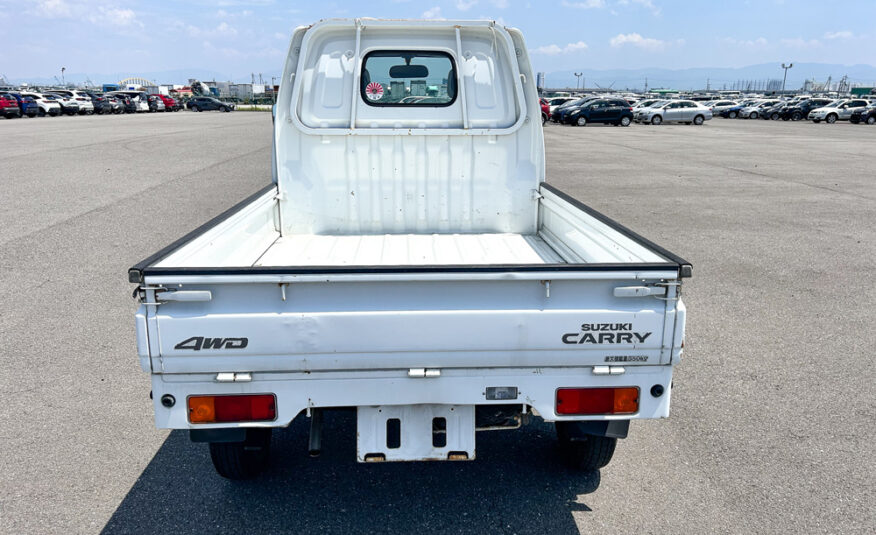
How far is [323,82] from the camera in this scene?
499cm

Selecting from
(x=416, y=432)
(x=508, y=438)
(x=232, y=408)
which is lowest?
(x=508, y=438)

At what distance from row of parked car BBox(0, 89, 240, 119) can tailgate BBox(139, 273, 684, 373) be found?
154 ft

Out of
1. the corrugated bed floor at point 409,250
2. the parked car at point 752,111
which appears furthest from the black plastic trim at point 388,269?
the parked car at point 752,111

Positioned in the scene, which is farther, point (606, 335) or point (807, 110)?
point (807, 110)

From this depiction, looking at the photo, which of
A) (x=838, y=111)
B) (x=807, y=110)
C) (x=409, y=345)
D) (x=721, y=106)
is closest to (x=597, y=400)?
(x=409, y=345)

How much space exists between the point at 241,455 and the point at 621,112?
128 feet

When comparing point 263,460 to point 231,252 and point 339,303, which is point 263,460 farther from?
point 339,303

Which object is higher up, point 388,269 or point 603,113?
point 603,113

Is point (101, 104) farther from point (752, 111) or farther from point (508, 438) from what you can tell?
point (508, 438)

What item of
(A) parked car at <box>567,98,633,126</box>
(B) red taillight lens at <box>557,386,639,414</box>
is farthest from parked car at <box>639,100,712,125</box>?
(B) red taillight lens at <box>557,386,639,414</box>

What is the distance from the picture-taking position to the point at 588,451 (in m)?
3.67

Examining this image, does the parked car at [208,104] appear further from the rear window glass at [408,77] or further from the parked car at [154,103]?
the rear window glass at [408,77]

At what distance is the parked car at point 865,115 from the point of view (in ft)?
145

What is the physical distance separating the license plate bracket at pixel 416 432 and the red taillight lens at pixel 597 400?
427 mm
